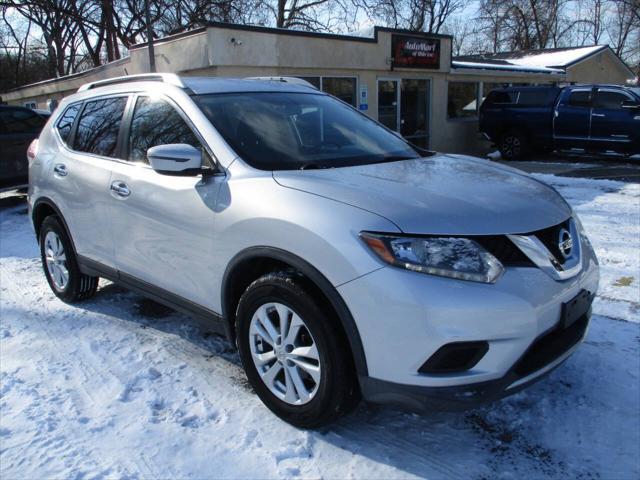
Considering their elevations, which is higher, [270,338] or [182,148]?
[182,148]

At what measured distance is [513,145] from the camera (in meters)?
14.2

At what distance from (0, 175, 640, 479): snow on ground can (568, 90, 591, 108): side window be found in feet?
34.0

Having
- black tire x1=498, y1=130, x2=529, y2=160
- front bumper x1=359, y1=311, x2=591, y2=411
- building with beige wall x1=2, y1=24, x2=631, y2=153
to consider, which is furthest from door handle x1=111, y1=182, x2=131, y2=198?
black tire x1=498, y1=130, x2=529, y2=160

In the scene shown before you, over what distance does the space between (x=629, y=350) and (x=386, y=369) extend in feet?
6.77

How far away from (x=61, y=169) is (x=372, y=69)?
10.5 metres

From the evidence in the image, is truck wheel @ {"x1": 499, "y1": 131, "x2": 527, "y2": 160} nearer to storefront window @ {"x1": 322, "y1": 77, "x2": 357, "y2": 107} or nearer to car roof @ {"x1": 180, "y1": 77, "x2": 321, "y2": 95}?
storefront window @ {"x1": 322, "y1": 77, "x2": 357, "y2": 107}

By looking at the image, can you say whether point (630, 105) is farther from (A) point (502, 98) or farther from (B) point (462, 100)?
(B) point (462, 100)

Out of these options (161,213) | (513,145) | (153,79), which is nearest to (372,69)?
(513,145)

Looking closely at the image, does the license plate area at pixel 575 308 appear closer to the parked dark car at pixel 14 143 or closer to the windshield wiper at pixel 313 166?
the windshield wiper at pixel 313 166

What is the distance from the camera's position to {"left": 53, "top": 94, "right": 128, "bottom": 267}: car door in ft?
12.3

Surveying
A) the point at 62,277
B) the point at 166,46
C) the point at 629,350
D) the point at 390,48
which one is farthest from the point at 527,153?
the point at 62,277

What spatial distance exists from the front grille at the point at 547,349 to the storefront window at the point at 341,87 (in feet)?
36.3

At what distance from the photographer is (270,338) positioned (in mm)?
2691

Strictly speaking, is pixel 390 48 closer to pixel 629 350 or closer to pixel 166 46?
pixel 166 46
